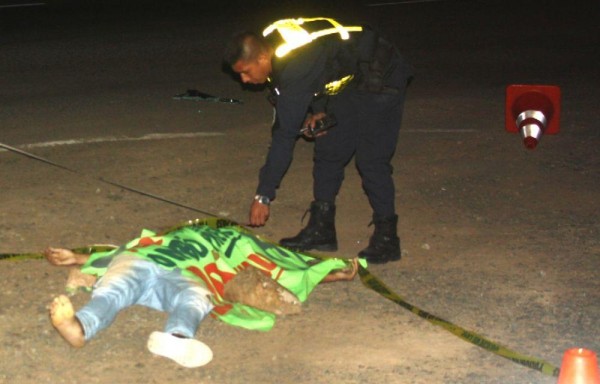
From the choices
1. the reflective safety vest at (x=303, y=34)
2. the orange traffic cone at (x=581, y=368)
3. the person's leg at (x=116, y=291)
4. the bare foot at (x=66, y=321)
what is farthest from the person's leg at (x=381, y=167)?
the orange traffic cone at (x=581, y=368)

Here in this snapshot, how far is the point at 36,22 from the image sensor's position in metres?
16.6

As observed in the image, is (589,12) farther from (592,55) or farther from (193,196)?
(193,196)

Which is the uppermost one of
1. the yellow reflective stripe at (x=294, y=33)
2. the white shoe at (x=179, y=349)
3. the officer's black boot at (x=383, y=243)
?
the yellow reflective stripe at (x=294, y=33)

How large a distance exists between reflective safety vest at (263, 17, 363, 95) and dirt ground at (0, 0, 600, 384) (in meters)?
1.02

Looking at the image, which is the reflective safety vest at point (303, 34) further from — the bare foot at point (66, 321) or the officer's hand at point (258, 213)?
the bare foot at point (66, 321)

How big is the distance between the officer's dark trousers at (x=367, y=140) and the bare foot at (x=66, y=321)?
2.24 metres

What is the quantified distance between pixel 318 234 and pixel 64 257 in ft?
5.14

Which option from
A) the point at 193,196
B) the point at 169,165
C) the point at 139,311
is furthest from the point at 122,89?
the point at 139,311

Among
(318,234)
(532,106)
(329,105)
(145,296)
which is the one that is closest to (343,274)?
(318,234)

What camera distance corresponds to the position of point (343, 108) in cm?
662

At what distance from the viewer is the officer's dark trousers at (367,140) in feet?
21.5

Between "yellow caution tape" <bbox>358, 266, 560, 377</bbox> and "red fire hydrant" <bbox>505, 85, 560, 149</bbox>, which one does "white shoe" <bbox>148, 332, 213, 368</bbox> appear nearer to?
Result: "yellow caution tape" <bbox>358, 266, 560, 377</bbox>

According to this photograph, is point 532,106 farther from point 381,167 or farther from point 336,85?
point 336,85

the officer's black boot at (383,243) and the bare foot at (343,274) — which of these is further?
the officer's black boot at (383,243)
